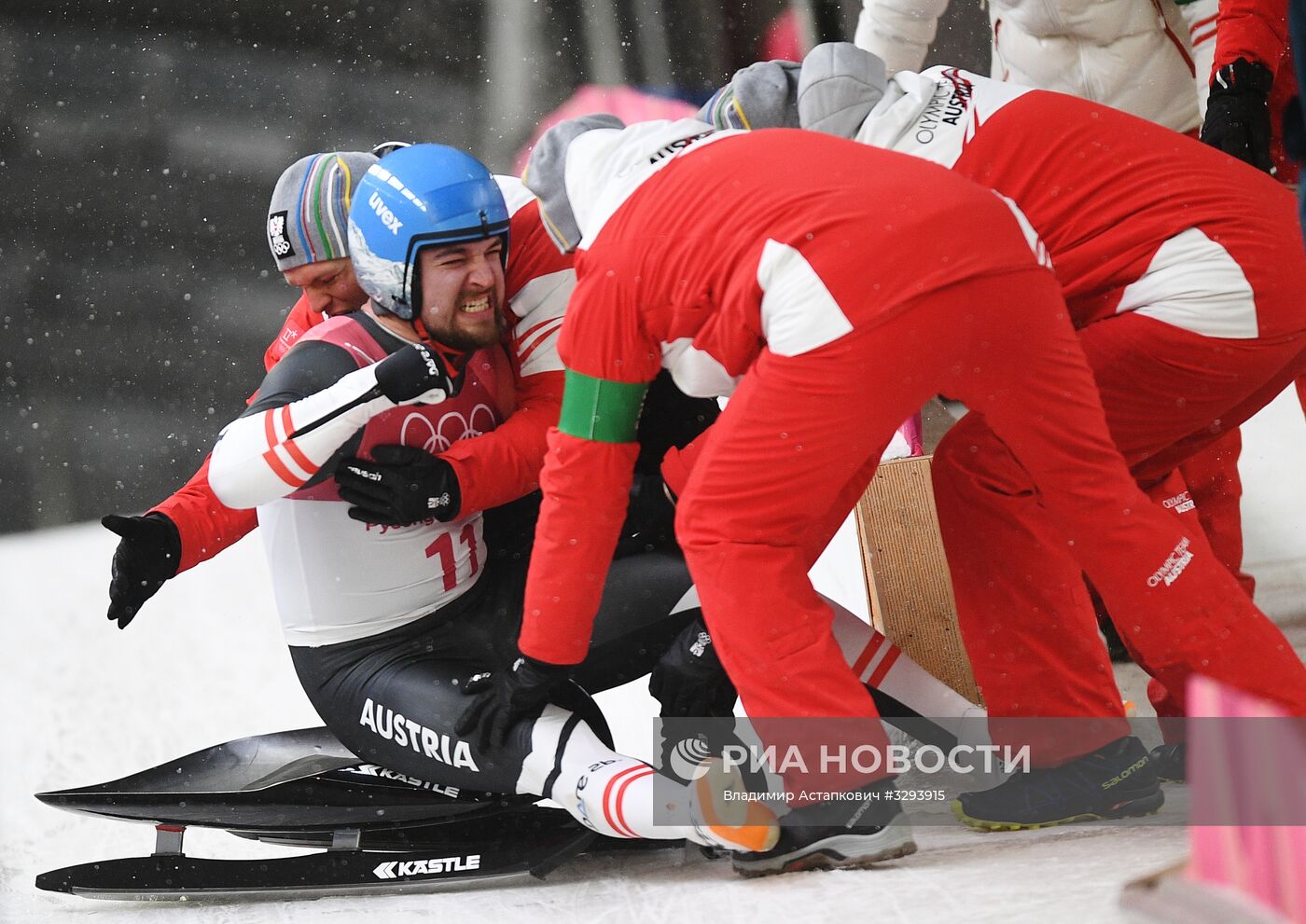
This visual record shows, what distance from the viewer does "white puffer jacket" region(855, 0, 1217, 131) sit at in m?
2.96

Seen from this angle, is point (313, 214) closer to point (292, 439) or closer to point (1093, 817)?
point (292, 439)

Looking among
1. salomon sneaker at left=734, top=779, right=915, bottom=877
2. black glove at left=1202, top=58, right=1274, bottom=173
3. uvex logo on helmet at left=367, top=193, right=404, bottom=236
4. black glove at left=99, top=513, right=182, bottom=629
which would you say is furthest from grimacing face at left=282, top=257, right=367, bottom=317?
black glove at left=1202, top=58, right=1274, bottom=173

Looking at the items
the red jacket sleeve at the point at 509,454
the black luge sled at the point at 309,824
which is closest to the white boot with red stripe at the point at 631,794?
the black luge sled at the point at 309,824

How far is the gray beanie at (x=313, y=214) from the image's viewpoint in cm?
255

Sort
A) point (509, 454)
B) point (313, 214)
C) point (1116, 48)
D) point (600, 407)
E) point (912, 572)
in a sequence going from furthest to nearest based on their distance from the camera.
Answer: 1. point (912, 572)
2. point (1116, 48)
3. point (313, 214)
4. point (509, 454)
5. point (600, 407)

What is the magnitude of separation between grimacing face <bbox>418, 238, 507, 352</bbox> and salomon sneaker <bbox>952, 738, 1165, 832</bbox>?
4.17 ft

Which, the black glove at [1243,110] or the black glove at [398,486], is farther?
the black glove at [1243,110]

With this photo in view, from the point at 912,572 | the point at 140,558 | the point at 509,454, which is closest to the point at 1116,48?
the point at 912,572

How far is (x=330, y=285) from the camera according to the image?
8.66 ft

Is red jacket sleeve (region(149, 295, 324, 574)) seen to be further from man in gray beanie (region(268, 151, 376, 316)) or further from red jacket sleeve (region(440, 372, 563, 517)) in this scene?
red jacket sleeve (region(440, 372, 563, 517))

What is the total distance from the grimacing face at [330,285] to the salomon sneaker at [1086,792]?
1605 mm

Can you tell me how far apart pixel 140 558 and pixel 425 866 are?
2.65 feet

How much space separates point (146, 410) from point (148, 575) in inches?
96.1

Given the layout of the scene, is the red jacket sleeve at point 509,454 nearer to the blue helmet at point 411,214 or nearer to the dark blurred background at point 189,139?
the blue helmet at point 411,214
